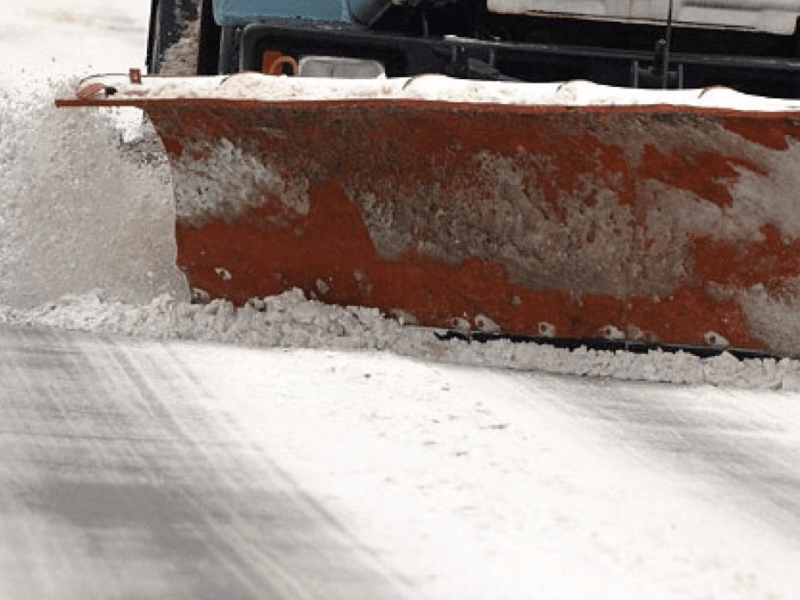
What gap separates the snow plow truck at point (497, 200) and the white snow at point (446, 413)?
1.8 inches

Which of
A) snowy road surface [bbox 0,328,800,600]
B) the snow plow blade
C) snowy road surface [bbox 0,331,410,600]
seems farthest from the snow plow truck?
snowy road surface [bbox 0,331,410,600]

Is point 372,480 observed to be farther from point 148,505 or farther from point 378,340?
point 378,340

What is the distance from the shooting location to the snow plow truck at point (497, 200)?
4406 mm

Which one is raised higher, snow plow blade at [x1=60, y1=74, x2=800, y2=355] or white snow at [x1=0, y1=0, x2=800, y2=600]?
snow plow blade at [x1=60, y1=74, x2=800, y2=355]

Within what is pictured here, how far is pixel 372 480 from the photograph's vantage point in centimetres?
332

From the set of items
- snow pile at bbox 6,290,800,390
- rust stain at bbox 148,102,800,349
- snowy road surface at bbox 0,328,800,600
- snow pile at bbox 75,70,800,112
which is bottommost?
snow pile at bbox 6,290,800,390

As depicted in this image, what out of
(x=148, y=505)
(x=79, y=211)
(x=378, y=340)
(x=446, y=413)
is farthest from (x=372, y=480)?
(x=79, y=211)

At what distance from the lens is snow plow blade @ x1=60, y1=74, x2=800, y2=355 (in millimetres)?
4418

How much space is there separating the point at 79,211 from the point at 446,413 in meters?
2.07

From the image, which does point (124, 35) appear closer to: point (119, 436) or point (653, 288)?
point (653, 288)

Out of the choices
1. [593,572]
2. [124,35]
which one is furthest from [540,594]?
[124,35]

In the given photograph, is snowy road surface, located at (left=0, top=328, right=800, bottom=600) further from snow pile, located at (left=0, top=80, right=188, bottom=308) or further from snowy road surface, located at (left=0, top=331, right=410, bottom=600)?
snow pile, located at (left=0, top=80, right=188, bottom=308)

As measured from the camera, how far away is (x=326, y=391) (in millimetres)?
4105

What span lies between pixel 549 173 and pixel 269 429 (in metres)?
1.16
